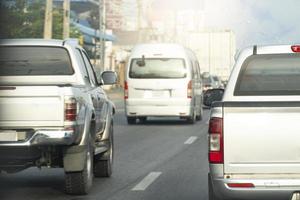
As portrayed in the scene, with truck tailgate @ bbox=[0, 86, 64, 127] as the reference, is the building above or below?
above

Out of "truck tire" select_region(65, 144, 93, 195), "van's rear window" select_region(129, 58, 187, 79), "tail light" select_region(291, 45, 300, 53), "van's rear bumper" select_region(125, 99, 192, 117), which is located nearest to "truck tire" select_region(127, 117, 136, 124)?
"van's rear bumper" select_region(125, 99, 192, 117)

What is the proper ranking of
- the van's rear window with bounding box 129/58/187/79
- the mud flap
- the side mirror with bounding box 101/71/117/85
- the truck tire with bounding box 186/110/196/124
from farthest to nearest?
the truck tire with bounding box 186/110/196/124, the van's rear window with bounding box 129/58/187/79, the side mirror with bounding box 101/71/117/85, the mud flap

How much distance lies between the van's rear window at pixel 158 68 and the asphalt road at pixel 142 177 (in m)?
5.15

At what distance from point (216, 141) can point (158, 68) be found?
17.6 meters

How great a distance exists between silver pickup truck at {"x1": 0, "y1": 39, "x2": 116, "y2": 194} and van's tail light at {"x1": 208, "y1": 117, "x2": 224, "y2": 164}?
8.75ft

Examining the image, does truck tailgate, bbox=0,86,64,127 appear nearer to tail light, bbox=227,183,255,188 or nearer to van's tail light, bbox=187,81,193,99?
tail light, bbox=227,183,255,188

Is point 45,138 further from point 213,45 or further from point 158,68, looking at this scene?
point 213,45

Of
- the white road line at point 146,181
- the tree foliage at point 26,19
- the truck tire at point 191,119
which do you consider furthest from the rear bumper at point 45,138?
the tree foliage at point 26,19

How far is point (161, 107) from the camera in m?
24.5

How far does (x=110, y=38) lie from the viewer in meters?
88.9

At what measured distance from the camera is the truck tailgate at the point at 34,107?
30.8ft

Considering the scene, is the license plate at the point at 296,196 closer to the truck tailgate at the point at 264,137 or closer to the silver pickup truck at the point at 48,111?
the truck tailgate at the point at 264,137

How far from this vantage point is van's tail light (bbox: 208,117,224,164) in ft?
23.4

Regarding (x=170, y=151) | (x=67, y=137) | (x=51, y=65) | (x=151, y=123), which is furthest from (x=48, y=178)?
(x=151, y=123)
